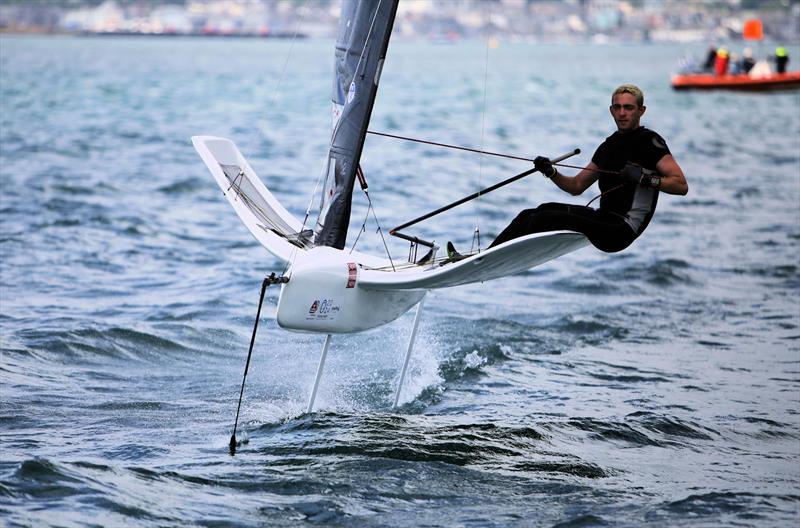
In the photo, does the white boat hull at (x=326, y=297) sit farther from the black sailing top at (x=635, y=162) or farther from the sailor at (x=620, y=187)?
the black sailing top at (x=635, y=162)

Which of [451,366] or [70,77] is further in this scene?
[70,77]

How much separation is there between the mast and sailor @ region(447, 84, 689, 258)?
1338 mm

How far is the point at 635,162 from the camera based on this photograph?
23.3ft

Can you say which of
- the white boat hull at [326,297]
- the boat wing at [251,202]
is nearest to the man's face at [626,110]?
the white boat hull at [326,297]

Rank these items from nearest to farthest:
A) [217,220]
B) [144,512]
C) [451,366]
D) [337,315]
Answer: [144,512]
[337,315]
[451,366]
[217,220]

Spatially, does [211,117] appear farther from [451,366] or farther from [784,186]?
[451,366]

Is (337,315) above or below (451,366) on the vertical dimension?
above

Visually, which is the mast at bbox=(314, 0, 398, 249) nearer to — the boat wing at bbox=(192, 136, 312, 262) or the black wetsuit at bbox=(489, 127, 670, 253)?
the boat wing at bbox=(192, 136, 312, 262)

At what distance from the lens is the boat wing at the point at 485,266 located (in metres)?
6.64

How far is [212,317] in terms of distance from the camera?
11.0 m

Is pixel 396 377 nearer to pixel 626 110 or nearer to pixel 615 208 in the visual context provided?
pixel 615 208

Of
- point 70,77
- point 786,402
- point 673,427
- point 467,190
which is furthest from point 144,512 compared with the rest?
point 70,77

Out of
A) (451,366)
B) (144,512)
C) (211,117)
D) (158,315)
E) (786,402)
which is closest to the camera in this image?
(144,512)

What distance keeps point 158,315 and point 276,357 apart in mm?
1663
